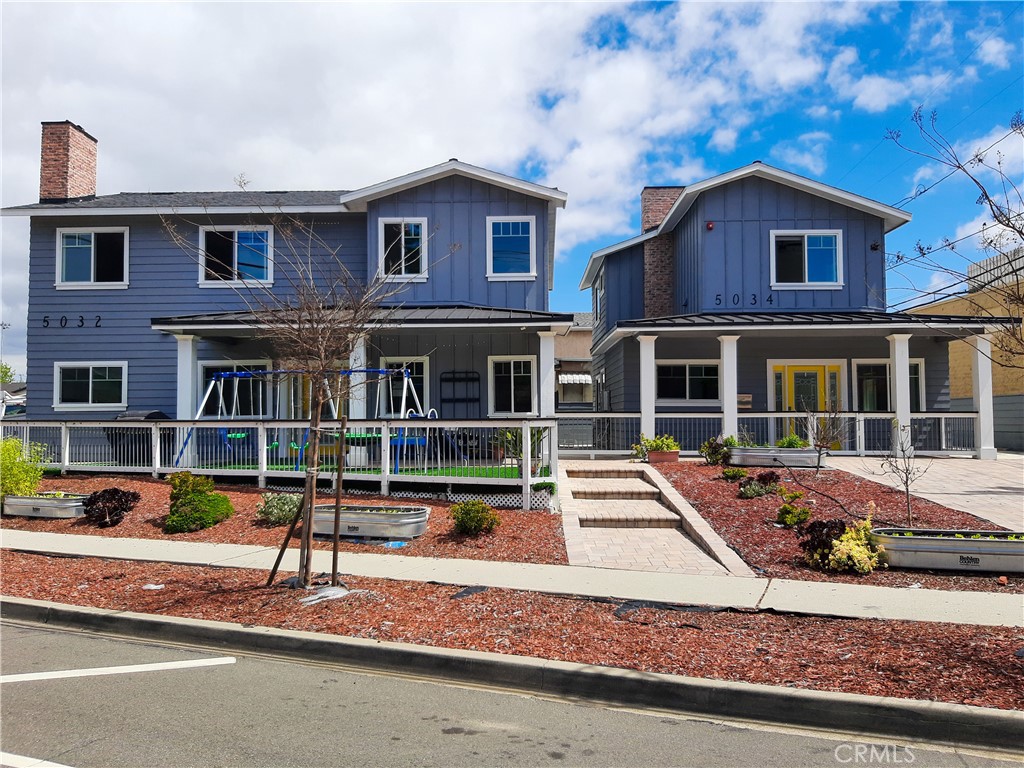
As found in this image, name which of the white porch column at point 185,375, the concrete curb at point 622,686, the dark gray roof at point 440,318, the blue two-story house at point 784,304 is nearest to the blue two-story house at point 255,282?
the white porch column at point 185,375

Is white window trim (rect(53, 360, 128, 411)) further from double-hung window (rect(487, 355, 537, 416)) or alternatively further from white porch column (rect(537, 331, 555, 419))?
white porch column (rect(537, 331, 555, 419))

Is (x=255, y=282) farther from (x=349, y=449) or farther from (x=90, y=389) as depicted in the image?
(x=349, y=449)

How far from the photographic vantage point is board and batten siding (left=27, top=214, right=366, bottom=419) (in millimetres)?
19281

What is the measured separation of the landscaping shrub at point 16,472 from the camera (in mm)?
12391

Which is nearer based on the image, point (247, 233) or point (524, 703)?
point (524, 703)

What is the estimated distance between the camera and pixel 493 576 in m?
8.22

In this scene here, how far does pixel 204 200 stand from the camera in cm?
1962

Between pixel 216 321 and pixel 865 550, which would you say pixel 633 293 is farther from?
pixel 865 550

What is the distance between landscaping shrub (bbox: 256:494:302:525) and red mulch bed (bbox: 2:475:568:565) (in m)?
0.10

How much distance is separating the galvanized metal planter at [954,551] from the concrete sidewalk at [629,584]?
0.74 meters

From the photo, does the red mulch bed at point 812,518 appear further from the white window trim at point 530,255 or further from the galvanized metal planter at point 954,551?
the white window trim at point 530,255

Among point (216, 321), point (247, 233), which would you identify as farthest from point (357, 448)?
point (247, 233)

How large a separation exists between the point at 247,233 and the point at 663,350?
11371 mm

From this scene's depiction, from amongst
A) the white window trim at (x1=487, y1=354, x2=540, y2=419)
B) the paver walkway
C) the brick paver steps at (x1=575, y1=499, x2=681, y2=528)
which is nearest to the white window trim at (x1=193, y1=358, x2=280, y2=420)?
the white window trim at (x1=487, y1=354, x2=540, y2=419)
